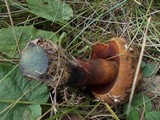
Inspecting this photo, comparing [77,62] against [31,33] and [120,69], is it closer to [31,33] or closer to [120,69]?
[120,69]

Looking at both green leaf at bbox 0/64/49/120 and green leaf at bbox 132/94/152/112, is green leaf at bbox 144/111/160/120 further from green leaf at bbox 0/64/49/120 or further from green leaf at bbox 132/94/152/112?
green leaf at bbox 0/64/49/120

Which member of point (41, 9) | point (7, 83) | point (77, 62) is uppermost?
point (41, 9)

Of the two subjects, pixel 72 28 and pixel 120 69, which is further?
pixel 72 28

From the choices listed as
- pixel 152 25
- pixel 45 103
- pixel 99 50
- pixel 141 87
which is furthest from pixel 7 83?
pixel 152 25

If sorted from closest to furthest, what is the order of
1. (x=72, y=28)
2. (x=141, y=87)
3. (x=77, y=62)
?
Result: 1. (x=77, y=62)
2. (x=141, y=87)
3. (x=72, y=28)

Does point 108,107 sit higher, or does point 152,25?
point 152,25

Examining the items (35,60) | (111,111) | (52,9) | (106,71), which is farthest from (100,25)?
(35,60)

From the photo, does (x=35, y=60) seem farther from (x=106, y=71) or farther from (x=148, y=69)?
(x=148, y=69)
